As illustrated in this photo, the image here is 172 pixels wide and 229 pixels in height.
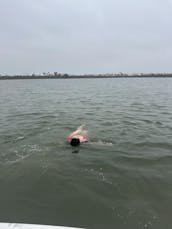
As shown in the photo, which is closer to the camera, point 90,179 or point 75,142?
point 90,179

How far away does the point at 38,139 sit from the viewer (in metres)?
8.73

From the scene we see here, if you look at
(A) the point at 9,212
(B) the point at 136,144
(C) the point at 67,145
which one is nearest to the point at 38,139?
(C) the point at 67,145

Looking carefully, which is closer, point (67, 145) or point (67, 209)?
point (67, 209)

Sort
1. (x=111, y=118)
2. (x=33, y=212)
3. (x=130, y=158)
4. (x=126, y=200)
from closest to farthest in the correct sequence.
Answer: (x=33, y=212) → (x=126, y=200) → (x=130, y=158) → (x=111, y=118)

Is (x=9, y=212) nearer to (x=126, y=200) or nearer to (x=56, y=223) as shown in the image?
(x=56, y=223)

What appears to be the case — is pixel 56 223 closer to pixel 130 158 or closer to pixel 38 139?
pixel 130 158

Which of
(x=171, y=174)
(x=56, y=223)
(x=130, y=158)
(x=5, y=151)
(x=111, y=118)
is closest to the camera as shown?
(x=56, y=223)

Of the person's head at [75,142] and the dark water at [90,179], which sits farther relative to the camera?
the person's head at [75,142]

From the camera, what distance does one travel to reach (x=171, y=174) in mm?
5465

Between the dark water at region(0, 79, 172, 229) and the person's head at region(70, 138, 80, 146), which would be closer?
the dark water at region(0, 79, 172, 229)

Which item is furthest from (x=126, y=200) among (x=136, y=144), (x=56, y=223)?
(x=136, y=144)

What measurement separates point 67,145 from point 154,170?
351 cm

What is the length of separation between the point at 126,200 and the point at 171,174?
70.8 inches

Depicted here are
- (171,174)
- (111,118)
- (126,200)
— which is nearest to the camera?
(126,200)
